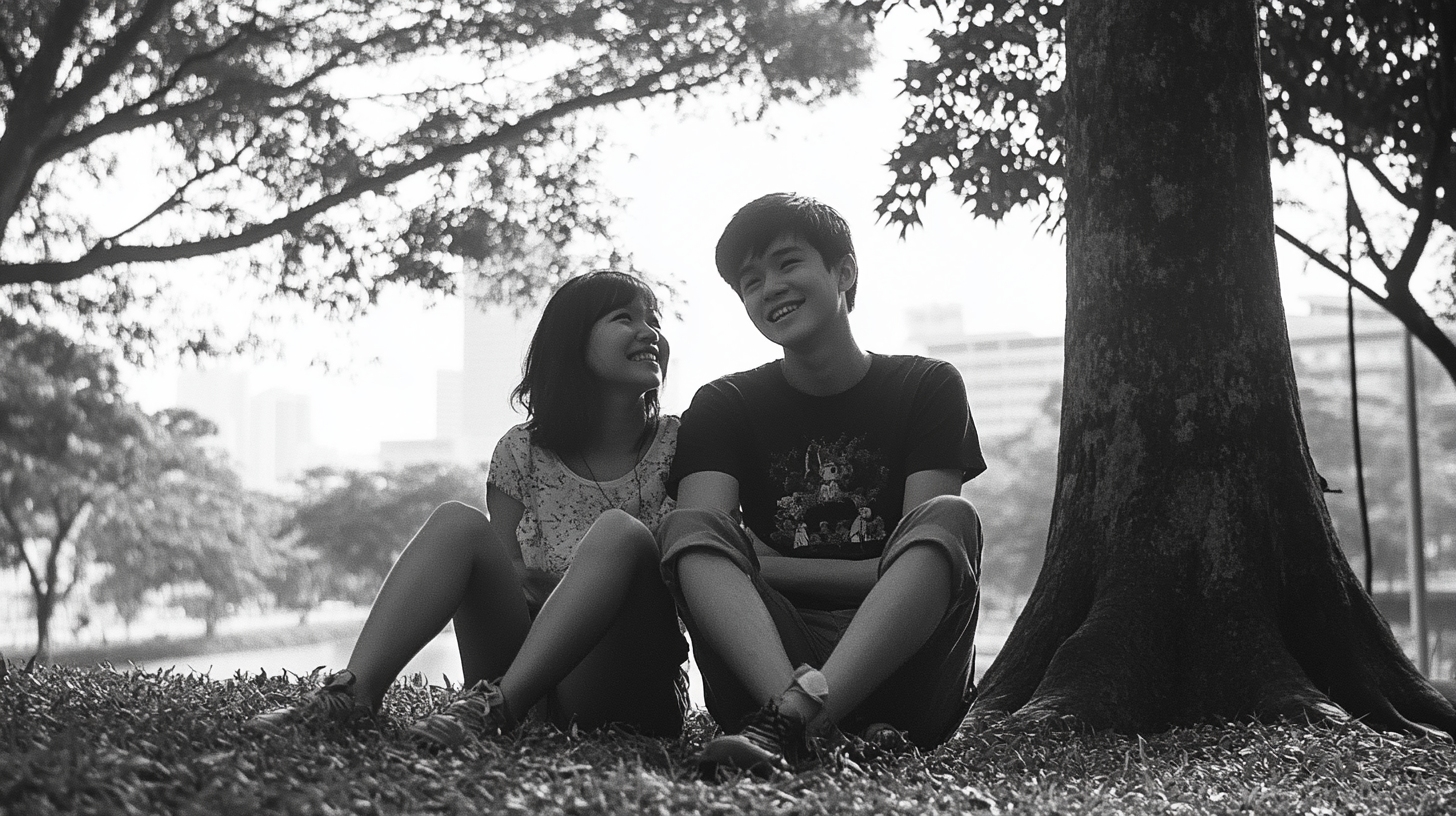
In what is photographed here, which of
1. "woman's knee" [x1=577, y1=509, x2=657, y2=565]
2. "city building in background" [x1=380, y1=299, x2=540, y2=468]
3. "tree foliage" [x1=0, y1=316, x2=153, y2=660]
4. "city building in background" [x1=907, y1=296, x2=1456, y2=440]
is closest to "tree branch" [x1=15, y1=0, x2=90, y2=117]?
"tree foliage" [x1=0, y1=316, x2=153, y2=660]

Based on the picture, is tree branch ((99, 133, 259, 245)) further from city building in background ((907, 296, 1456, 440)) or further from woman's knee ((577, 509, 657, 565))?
city building in background ((907, 296, 1456, 440))

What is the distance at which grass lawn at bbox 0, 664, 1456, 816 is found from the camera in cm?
187

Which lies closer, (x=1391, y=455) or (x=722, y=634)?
(x=722, y=634)

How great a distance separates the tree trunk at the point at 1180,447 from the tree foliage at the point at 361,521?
38.1m

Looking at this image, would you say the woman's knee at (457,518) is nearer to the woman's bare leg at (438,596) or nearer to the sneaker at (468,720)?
the woman's bare leg at (438,596)

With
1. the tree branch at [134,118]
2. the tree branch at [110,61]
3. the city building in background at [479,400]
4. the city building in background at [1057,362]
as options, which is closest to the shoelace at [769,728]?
the tree branch at [134,118]

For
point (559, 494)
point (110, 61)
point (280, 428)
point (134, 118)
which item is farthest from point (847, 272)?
point (280, 428)

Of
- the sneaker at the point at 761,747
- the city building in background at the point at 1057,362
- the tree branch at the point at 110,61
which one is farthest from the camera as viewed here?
the city building in background at the point at 1057,362

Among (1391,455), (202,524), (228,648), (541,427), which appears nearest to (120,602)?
(202,524)

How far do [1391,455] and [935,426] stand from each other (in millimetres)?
47066

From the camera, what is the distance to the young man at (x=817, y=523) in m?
2.37

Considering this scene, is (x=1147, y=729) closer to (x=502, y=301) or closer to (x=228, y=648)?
(x=502, y=301)

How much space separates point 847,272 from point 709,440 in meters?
0.52

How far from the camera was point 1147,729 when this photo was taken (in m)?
3.24
